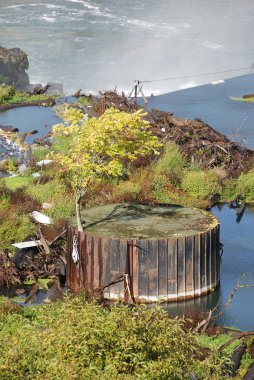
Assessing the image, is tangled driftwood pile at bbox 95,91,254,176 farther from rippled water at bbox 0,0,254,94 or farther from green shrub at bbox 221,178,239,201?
rippled water at bbox 0,0,254,94

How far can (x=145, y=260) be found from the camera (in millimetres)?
28000

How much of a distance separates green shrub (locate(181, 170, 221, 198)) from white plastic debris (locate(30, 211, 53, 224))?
723 centimetres

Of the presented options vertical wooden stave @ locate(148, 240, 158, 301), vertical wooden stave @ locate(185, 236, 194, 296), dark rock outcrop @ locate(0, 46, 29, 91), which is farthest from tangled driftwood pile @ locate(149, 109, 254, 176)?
dark rock outcrop @ locate(0, 46, 29, 91)

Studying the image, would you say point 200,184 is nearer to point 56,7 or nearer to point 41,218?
point 41,218

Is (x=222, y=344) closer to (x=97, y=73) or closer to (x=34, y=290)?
(x=34, y=290)

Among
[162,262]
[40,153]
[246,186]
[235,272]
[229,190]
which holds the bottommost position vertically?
[229,190]

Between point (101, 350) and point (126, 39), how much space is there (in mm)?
89904

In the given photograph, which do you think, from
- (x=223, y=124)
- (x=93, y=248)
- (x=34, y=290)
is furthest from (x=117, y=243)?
(x=223, y=124)

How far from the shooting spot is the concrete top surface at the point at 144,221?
2902cm

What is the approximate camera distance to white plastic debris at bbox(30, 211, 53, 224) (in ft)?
111

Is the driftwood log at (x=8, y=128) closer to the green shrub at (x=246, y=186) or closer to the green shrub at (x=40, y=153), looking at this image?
the green shrub at (x=40, y=153)

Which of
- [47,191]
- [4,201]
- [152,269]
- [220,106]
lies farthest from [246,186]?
[220,106]

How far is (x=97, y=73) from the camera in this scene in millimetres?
90875

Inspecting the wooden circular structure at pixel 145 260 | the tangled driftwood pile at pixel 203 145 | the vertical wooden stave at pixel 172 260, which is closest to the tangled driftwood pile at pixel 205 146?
the tangled driftwood pile at pixel 203 145
